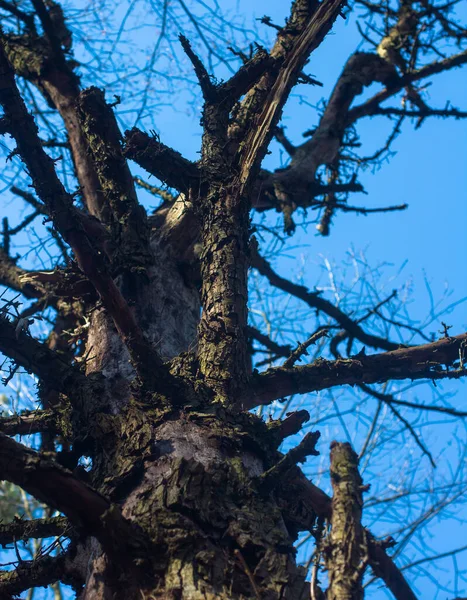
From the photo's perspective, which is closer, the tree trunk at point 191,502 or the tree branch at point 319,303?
the tree trunk at point 191,502

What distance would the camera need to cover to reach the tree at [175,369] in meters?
1.65

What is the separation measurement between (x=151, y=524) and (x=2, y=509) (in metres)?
6.52

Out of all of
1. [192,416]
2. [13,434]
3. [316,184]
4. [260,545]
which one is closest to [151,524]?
[260,545]

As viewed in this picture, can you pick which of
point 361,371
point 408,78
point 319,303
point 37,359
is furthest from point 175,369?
point 408,78

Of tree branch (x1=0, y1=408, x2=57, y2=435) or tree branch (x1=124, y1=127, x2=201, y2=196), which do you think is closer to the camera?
tree branch (x1=0, y1=408, x2=57, y2=435)

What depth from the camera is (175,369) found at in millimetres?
2457

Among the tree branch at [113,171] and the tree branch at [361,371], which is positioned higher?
the tree branch at [113,171]

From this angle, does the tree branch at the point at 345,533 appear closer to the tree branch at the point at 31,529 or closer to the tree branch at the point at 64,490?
the tree branch at the point at 31,529

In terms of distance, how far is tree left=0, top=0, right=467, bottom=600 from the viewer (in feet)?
5.42

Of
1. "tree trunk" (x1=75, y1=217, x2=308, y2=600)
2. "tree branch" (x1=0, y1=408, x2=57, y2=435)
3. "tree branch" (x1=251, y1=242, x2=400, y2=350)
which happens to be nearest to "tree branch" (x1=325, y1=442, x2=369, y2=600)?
"tree branch" (x1=251, y1=242, x2=400, y2=350)

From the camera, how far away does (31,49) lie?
4.67 meters

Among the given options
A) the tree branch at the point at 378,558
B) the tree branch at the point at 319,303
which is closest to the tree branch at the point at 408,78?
the tree branch at the point at 319,303

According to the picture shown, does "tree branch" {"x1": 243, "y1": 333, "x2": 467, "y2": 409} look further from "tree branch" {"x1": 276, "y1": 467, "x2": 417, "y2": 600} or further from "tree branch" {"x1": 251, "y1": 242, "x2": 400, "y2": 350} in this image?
"tree branch" {"x1": 251, "y1": 242, "x2": 400, "y2": 350}

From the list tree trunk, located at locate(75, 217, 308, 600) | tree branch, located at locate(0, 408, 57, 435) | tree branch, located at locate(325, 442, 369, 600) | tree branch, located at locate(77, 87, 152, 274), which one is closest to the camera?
tree trunk, located at locate(75, 217, 308, 600)
